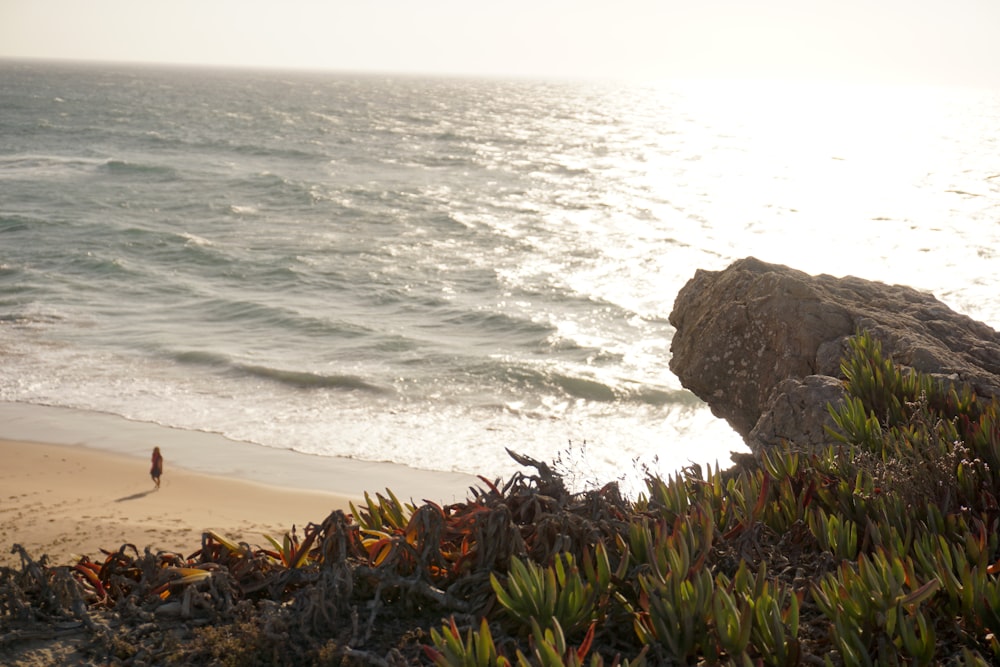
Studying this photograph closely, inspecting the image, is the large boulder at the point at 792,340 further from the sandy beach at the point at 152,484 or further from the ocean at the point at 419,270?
the sandy beach at the point at 152,484

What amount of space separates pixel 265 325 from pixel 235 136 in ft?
136

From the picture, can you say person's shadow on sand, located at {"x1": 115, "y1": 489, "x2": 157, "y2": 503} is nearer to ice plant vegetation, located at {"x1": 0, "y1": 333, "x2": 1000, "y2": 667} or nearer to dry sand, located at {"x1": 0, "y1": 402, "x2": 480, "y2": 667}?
dry sand, located at {"x1": 0, "y1": 402, "x2": 480, "y2": 667}

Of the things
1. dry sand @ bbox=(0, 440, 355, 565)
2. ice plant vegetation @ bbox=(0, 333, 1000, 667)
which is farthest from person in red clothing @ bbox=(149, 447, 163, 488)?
ice plant vegetation @ bbox=(0, 333, 1000, 667)

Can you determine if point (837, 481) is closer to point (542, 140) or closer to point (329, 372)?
point (329, 372)

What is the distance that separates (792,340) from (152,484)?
7.88 meters

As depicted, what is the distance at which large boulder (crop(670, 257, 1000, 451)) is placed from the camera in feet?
18.8

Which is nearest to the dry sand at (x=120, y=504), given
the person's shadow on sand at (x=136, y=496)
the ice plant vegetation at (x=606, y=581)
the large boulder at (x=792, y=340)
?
the person's shadow on sand at (x=136, y=496)

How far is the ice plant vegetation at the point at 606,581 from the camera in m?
2.88

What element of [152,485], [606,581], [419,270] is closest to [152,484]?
[152,485]

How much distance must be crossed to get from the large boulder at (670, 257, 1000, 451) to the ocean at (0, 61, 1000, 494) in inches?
42.9

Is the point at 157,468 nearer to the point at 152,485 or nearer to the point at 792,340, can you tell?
the point at 152,485

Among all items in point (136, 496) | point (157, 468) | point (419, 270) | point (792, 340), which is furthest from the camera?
→ point (419, 270)

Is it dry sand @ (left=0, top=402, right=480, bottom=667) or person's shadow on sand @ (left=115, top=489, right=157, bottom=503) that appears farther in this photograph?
person's shadow on sand @ (left=115, top=489, right=157, bottom=503)

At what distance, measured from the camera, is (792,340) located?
21.9 ft
